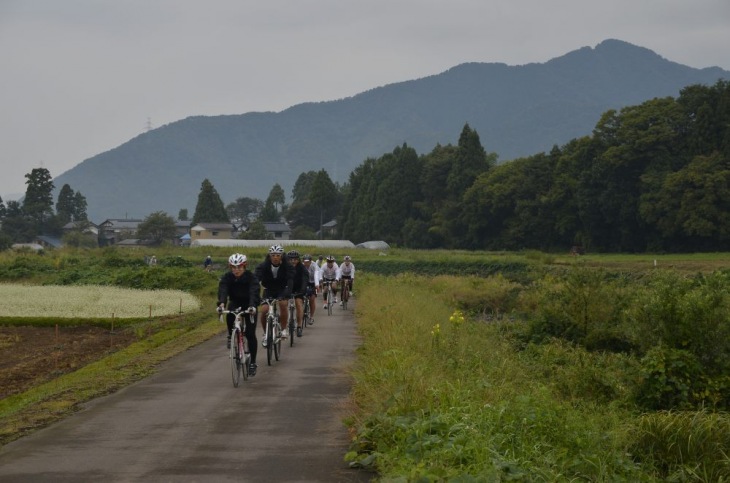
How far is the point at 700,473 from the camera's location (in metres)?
10.3

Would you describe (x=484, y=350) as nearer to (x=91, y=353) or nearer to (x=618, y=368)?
(x=618, y=368)

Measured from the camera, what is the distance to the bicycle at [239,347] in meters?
14.5

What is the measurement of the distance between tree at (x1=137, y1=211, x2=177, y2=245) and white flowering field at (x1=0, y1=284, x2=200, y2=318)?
105 meters

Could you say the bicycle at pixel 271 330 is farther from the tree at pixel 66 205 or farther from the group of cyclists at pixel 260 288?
the tree at pixel 66 205

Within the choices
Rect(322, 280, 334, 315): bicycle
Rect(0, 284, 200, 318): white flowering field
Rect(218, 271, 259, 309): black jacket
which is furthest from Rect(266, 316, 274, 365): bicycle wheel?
Rect(322, 280, 334, 315): bicycle

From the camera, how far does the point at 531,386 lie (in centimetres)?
1389

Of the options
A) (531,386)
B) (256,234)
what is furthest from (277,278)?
(256,234)

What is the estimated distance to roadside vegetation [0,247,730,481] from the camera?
872 cm

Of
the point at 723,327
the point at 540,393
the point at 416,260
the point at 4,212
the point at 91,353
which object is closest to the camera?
the point at 540,393

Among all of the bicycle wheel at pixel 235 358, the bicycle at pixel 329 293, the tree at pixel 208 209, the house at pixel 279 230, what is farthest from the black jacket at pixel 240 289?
the house at pixel 279 230

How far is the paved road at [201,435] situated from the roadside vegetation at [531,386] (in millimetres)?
410

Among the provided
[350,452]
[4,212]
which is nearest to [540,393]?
[350,452]

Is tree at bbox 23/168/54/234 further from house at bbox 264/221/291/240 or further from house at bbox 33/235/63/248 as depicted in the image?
house at bbox 264/221/291/240

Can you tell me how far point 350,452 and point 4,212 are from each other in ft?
506
